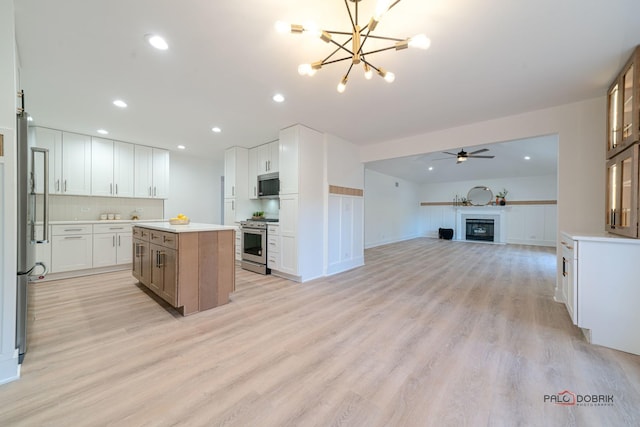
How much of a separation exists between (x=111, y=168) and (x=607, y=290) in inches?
287

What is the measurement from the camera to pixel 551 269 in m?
5.01

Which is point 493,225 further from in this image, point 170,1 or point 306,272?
point 170,1

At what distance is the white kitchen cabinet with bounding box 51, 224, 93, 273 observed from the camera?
3947 millimetres

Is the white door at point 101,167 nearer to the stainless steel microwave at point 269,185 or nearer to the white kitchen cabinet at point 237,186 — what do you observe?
the white kitchen cabinet at point 237,186

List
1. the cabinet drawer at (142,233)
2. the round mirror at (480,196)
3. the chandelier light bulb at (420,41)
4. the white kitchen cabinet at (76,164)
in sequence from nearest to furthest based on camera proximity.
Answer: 1. the chandelier light bulb at (420,41)
2. the cabinet drawer at (142,233)
3. the white kitchen cabinet at (76,164)
4. the round mirror at (480,196)

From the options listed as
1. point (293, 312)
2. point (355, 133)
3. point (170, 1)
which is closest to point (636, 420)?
point (293, 312)

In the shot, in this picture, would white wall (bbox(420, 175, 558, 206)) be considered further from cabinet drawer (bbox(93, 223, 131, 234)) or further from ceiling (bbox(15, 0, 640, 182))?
cabinet drawer (bbox(93, 223, 131, 234))

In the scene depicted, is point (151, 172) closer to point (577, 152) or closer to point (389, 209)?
point (577, 152)

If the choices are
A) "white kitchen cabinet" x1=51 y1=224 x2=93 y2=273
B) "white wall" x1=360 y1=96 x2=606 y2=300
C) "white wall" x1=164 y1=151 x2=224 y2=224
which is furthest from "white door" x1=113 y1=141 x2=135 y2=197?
"white wall" x1=360 y1=96 x2=606 y2=300

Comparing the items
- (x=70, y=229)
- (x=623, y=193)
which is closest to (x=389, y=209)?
(x=623, y=193)

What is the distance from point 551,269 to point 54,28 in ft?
26.1

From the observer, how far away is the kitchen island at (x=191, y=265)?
266 centimetres

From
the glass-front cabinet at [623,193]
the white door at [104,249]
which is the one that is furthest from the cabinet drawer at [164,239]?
the glass-front cabinet at [623,193]

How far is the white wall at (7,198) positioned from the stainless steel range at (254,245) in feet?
10.1
